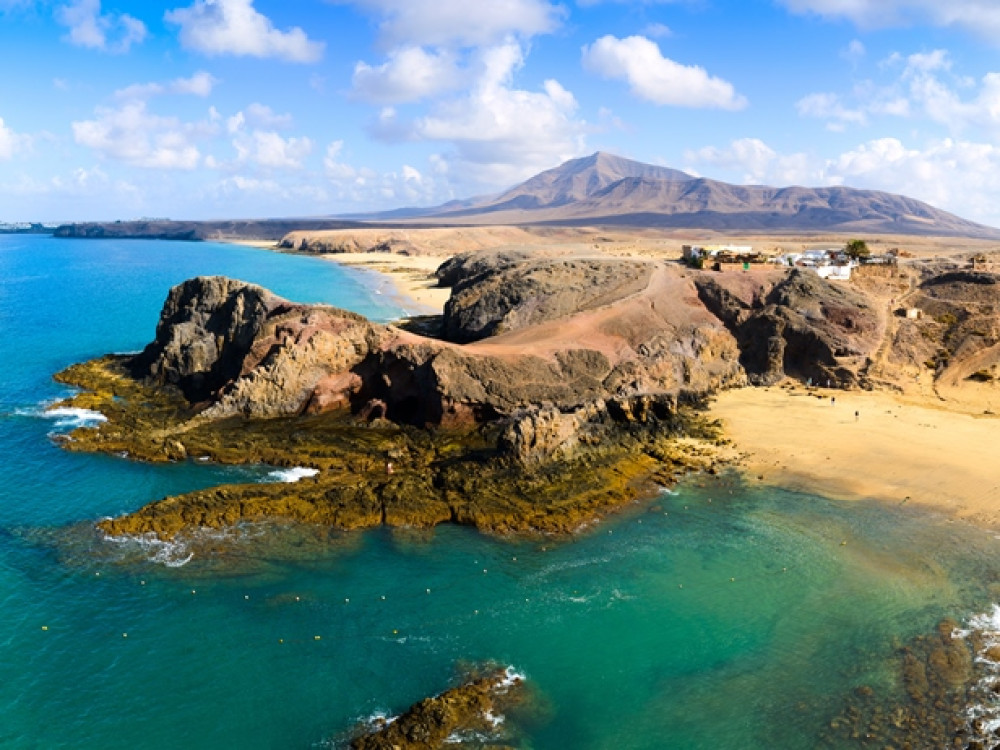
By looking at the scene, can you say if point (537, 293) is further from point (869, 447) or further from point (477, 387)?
point (869, 447)

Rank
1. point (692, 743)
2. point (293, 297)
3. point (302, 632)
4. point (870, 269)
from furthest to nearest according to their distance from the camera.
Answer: point (293, 297), point (870, 269), point (302, 632), point (692, 743)

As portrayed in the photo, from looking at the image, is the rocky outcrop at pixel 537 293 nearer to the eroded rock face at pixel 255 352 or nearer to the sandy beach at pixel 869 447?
the eroded rock face at pixel 255 352

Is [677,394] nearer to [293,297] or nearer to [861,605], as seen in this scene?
[861,605]

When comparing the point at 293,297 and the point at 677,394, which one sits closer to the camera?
the point at 677,394

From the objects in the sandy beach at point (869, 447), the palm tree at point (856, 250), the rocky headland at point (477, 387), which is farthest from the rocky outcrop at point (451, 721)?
the palm tree at point (856, 250)

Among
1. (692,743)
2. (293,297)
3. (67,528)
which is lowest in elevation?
(692,743)

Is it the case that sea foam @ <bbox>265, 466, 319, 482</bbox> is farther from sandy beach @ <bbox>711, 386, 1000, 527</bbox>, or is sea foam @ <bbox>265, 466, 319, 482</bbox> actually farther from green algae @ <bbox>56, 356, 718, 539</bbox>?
sandy beach @ <bbox>711, 386, 1000, 527</bbox>

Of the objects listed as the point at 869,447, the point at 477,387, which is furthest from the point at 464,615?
the point at 869,447

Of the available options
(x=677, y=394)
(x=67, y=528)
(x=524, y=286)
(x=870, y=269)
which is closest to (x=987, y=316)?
(x=870, y=269)

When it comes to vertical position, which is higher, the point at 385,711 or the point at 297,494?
the point at 297,494
